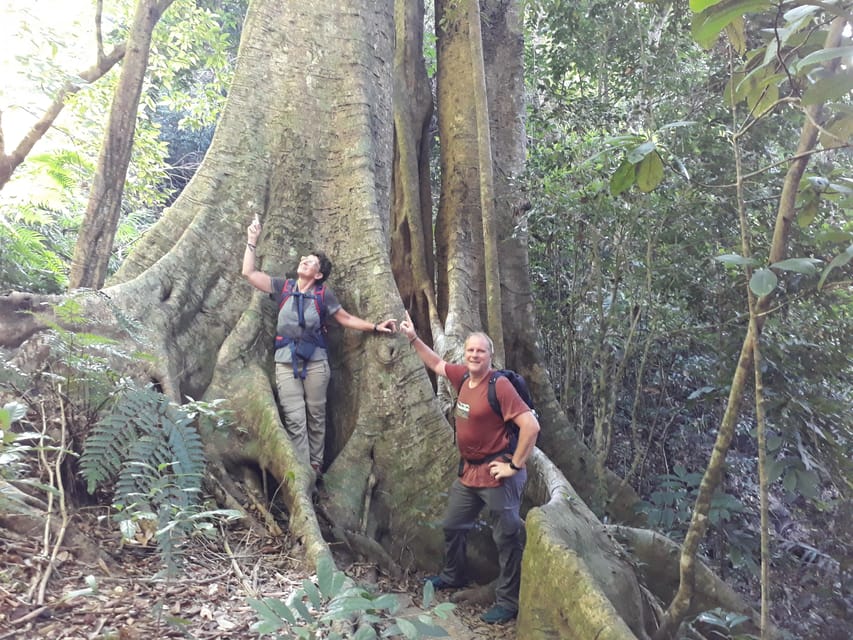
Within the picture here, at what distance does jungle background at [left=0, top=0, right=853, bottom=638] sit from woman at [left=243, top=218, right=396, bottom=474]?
0.54 m

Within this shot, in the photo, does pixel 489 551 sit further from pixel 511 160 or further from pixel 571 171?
pixel 511 160

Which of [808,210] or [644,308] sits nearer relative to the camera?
[808,210]

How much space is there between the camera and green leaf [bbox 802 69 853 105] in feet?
7.13

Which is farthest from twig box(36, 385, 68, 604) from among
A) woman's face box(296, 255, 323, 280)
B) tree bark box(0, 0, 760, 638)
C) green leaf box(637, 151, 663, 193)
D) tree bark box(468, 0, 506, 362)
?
tree bark box(468, 0, 506, 362)

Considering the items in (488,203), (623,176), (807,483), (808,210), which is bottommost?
(807,483)

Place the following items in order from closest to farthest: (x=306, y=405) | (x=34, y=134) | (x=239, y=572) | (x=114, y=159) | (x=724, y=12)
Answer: (x=724, y=12)
(x=239, y=572)
(x=306, y=405)
(x=114, y=159)
(x=34, y=134)

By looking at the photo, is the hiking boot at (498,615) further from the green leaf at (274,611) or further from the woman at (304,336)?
the green leaf at (274,611)

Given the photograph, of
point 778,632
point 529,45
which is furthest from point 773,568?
point 529,45

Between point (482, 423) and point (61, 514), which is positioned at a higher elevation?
point (482, 423)

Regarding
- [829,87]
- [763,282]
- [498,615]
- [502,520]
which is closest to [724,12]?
[829,87]

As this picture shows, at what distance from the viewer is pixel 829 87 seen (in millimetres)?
2191

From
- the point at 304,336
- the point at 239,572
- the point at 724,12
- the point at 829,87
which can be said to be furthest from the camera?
the point at 304,336

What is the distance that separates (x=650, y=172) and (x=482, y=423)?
1.76 m

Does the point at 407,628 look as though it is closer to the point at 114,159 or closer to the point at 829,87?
the point at 829,87
